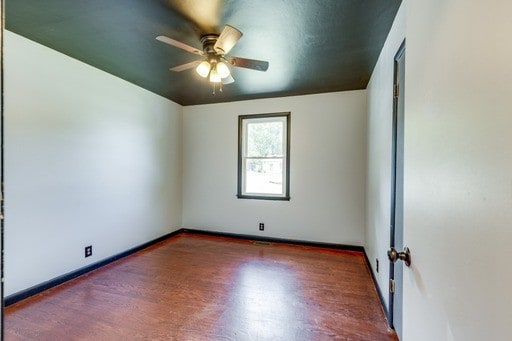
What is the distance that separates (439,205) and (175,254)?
3.42 m

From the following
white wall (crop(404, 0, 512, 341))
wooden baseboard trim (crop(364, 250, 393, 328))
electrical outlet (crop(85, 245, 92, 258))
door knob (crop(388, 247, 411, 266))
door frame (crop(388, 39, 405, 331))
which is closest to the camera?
white wall (crop(404, 0, 512, 341))

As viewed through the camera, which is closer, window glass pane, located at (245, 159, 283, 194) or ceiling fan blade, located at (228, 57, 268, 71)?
ceiling fan blade, located at (228, 57, 268, 71)

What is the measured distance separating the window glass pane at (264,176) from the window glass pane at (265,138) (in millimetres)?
138

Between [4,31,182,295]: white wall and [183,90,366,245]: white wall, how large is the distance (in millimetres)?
892

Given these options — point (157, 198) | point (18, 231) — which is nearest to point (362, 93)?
point (157, 198)

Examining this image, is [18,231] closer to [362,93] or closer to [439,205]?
[439,205]

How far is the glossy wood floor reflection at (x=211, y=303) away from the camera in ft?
6.18

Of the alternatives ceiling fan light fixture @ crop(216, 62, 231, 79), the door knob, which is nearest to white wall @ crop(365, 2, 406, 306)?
the door knob

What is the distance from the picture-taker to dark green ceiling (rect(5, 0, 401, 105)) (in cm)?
179

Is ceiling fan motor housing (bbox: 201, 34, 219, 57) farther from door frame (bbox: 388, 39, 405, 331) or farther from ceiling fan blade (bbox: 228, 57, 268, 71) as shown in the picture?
door frame (bbox: 388, 39, 405, 331)

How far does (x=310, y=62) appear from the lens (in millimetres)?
2721

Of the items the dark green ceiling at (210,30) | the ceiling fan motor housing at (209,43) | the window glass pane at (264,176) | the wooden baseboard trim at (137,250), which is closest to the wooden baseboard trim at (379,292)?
the wooden baseboard trim at (137,250)

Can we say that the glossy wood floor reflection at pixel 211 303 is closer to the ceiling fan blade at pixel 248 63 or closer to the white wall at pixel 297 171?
the white wall at pixel 297 171

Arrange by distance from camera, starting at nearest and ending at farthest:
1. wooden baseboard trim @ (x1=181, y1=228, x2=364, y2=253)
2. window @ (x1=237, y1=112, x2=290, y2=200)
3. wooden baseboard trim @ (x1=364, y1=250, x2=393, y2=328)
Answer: wooden baseboard trim @ (x1=364, y1=250, x2=393, y2=328)
wooden baseboard trim @ (x1=181, y1=228, x2=364, y2=253)
window @ (x1=237, y1=112, x2=290, y2=200)
